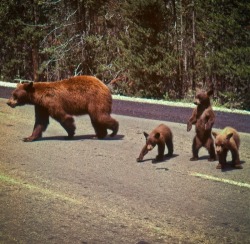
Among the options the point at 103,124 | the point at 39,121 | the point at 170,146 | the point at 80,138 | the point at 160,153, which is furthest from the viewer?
the point at 80,138

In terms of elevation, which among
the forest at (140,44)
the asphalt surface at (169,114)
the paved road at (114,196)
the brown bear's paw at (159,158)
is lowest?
the paved road at (114,196)

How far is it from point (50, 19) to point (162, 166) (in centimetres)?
1758

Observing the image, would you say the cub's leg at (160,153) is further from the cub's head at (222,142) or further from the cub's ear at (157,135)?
the cub's head at (222,142)

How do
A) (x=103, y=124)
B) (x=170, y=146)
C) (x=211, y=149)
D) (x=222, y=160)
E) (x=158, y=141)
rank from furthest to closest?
(x=103, y=124)
(x=170, y=146)
(x=211, y=149)
(x=158, y=141)
(x=222, y=160)

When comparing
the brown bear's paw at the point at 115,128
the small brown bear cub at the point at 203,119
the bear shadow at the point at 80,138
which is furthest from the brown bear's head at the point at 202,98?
the bear shadow at the point at 80,138

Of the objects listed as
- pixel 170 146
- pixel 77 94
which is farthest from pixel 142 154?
pixel 77 94

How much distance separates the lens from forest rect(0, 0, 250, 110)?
47.1ft

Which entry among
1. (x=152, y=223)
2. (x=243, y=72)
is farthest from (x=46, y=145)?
(x=243, y=72)

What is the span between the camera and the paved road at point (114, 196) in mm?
4707

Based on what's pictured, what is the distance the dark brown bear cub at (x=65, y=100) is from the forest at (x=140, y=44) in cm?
248

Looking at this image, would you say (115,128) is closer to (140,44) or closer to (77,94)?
(77,94)

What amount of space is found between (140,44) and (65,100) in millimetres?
8169

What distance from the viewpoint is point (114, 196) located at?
5.88 meters

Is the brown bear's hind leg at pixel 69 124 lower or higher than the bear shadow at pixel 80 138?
higher
